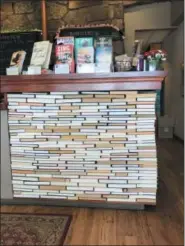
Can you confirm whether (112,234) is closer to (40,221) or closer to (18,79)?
(40,221)

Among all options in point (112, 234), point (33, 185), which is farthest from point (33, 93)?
point (112, 234)

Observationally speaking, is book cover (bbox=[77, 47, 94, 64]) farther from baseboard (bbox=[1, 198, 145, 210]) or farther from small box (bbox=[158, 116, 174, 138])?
small box (bbox=[158, 116, 174, 138])

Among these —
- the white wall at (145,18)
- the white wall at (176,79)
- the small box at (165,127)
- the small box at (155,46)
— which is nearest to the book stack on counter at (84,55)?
the white wall at (145,18)

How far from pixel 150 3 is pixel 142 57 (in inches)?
130

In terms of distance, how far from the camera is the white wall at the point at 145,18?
505cm

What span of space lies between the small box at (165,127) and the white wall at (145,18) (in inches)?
79.1

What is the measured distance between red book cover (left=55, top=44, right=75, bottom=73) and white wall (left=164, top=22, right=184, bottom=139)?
364cm

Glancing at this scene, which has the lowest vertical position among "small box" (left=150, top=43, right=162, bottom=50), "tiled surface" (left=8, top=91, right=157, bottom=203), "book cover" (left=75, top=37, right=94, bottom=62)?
"tiled surface" (left=8, top=91, right=157, bottom=203)

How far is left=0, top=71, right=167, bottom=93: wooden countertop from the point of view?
7.00ft

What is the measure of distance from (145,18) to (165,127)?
2.41m

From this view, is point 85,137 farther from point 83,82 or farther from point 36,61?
point 36,61

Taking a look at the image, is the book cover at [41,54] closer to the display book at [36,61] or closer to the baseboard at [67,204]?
the display book at [36,61]

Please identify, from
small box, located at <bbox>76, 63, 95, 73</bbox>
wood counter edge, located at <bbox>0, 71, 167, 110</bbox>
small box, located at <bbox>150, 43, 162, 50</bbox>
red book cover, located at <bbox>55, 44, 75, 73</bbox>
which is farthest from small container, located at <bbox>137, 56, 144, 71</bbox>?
small box, located at <bbox>150, 43, 162, 50</bbox>

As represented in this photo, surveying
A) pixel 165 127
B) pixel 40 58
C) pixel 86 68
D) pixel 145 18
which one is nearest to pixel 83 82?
pixel 86 68
